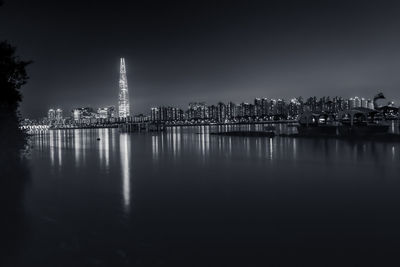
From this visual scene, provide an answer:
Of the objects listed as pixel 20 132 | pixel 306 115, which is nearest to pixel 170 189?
pixel 20 132

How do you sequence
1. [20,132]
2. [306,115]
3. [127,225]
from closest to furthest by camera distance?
1. [127,225]
2. [20,132]
3. [306,115]

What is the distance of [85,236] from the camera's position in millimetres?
6977

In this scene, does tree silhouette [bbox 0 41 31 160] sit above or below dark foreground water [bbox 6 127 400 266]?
above

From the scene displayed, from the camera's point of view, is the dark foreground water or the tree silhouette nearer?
the dark foreground water

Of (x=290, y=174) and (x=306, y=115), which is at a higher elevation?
(x=306, y=115)

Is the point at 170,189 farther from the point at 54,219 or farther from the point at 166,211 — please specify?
the point at 54,219

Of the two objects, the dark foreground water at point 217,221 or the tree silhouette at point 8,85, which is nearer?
the dark foreground water at point 217,221

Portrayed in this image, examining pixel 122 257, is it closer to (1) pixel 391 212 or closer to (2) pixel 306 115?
(1) pixel 391 212

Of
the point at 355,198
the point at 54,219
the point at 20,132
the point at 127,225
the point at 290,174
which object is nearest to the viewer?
the point at 127,225

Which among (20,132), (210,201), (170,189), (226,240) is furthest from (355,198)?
(20,132)

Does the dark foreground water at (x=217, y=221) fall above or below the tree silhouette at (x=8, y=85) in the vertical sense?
below

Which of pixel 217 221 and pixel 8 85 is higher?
pixel 8 85

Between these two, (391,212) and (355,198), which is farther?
(355,198)

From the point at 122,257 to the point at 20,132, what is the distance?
16844mm
